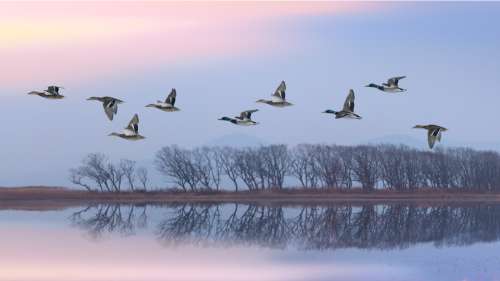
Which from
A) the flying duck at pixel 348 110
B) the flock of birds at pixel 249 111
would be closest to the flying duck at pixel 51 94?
the flock of birds at pixel 249 111

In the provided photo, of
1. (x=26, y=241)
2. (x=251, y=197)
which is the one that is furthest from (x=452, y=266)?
(x=251, y=197)

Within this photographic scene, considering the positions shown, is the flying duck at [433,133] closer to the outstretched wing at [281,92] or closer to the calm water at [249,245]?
the outstretched wing at [281,92]

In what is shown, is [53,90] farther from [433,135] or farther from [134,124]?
[433,135]

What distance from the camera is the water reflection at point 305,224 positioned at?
45.1 m

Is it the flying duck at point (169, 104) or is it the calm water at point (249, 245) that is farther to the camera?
the calm water at point (249, 245)

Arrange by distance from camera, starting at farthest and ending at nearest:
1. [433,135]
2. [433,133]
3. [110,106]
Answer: [433,133] → [433,135] → [110,106]

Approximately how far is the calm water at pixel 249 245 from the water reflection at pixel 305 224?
60 millimetres

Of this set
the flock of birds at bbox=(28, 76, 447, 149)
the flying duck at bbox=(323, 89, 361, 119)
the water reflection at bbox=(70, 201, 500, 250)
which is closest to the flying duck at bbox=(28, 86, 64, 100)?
the flock of birds at bbox=(28, 76, 447, 149)

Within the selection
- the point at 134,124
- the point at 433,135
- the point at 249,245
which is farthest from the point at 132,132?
the point at 249,245

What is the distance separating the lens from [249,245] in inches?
1672

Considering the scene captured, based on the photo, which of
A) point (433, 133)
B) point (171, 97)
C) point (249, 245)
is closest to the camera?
point (433, 133)

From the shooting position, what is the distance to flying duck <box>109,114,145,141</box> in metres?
25.7

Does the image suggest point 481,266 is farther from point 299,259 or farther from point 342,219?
point 342,219

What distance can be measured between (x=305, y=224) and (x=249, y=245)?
12.7 meters
